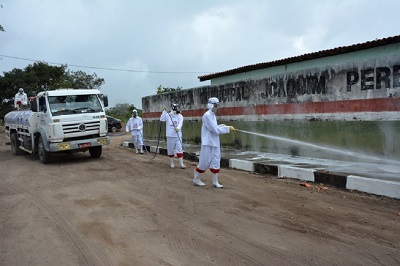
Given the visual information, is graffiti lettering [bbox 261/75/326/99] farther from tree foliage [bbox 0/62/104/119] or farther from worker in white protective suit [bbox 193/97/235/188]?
tree foliage [bbox 0/62/104/119]

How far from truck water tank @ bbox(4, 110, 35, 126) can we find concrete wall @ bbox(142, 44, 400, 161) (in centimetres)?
620

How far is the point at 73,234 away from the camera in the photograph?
14.1ft

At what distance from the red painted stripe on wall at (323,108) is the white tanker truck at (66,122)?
4.24 m

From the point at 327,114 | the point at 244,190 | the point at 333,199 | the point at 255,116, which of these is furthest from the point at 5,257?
the point at 255,116

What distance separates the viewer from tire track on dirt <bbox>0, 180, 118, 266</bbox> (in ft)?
11.7

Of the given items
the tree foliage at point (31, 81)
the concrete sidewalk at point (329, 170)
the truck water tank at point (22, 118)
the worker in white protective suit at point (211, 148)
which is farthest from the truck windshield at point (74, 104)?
the tree foliage at point (31, 81)

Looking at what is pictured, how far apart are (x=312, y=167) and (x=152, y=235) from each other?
4.44 m

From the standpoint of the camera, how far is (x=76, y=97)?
423 inches

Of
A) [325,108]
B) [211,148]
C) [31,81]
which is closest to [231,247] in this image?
[211,148]

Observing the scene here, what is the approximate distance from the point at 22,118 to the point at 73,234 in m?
9.37

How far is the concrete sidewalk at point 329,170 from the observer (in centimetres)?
583

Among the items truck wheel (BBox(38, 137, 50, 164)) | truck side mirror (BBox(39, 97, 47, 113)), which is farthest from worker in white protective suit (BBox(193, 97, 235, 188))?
truck side mirror (BBox(39, 97, 47, 113))

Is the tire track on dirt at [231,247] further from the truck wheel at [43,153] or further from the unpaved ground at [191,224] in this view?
the truck wheel at [43,153]

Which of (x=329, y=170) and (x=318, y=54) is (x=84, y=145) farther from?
(x=318, y=54)
